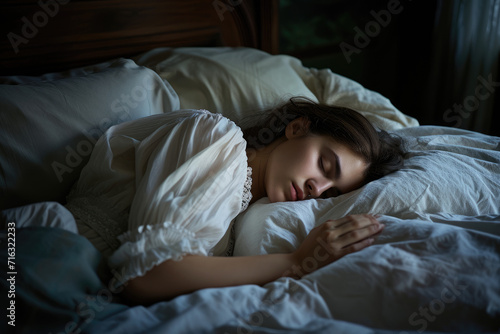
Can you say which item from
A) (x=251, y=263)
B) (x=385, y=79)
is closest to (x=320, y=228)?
(x=251, y=263)

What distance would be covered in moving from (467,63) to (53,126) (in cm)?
197

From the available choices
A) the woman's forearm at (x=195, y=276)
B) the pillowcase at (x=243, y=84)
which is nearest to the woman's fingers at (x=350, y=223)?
the woman's forearm at (x=195, y=276)

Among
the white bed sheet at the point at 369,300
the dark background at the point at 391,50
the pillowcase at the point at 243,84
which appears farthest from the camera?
the dark background at the point at 391,50

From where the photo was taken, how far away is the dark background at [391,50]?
217 cm

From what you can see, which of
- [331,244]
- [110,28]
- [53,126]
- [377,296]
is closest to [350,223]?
[331,244]

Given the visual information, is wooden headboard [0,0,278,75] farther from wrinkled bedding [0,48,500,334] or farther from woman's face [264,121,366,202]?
woman's face [264,121,366,202]

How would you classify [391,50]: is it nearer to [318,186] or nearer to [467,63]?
[467,63]

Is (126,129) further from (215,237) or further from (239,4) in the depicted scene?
(239,4)

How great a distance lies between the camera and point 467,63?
210cm

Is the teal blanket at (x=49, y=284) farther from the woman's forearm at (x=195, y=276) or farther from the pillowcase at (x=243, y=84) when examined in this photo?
the pillowcase at (x=243, y=84)

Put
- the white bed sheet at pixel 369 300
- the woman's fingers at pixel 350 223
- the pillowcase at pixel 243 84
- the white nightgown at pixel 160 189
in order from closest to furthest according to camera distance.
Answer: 1. the white bed sheet at pixel 369 300
2. the white nightgown at pixel 160 189
3. the woman's fingers at pixel 350 223
4. the pillowcase at pixel 243 84

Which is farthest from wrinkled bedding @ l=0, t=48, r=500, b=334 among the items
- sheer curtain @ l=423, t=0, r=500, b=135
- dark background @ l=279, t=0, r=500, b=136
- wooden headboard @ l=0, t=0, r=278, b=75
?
dark background @ l=279, t=0, r=500, b=136

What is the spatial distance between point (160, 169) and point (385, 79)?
1972 millimetres

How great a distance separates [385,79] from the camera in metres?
2.52
